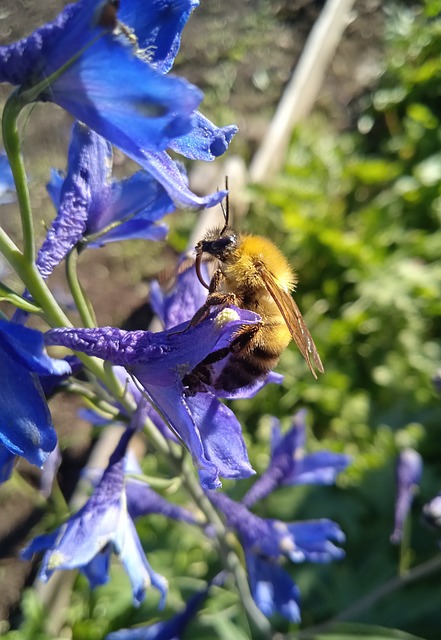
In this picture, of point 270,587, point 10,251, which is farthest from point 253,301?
point 270,587

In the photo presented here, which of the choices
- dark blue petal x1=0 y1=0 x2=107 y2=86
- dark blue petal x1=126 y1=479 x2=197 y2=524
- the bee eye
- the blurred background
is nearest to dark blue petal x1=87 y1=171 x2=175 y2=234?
the bee eye

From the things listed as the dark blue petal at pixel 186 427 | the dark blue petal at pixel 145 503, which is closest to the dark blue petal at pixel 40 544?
the dark blue petal at pixel 145 503

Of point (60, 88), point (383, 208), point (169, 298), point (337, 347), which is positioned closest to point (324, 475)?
point (169, 298)

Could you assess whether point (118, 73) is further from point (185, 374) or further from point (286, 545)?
point (286, 545)

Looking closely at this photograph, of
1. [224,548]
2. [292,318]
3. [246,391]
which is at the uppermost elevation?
[292,318]

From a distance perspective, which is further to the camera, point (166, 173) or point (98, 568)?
point (98, 568)

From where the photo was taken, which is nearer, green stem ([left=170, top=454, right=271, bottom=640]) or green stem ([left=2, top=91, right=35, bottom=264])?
green stem ([left=2, top=91, right=35, bottom=264])

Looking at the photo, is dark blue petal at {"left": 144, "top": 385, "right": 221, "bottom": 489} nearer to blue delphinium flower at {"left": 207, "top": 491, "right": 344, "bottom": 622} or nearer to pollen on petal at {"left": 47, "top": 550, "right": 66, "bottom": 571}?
pollen on petal at {"left": 47, "top": 550, "right": 66, "bottom": 571}
